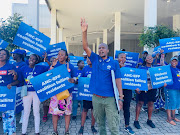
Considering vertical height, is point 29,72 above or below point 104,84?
above

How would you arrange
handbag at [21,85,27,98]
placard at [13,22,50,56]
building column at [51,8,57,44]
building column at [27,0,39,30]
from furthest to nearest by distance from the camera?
building column at [51,8,57,44] < building column at [27,0,39,30] < placard at [13,22,50,56] < handbag at [21,85,27,98]

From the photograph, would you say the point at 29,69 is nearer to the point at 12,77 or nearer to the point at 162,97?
the point at 12,77

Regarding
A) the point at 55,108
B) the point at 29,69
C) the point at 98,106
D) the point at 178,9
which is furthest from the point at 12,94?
the point at 178,9

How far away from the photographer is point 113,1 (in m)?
8.70

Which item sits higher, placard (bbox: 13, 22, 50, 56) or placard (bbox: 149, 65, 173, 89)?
placard (bbox: 13, 22, 50, 56)

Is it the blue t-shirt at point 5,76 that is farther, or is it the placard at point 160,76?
the placard at point 160,76

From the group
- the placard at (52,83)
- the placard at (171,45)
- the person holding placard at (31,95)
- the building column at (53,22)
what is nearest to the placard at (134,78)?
the placard at (52,83)

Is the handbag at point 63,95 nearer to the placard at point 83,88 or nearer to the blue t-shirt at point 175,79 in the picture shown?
the placard at point 83,88

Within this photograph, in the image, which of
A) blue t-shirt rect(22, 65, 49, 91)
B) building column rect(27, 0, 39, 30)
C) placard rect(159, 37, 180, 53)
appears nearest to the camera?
blue t-shirt rect(22, 65, 49, 91)

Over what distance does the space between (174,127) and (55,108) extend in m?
3.15

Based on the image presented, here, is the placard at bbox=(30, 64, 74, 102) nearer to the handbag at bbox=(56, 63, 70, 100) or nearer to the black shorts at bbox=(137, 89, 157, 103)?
the handbag at bbox=(56, 63, 70, 100)

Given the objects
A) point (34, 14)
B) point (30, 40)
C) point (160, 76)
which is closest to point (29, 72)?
point (30, 40)

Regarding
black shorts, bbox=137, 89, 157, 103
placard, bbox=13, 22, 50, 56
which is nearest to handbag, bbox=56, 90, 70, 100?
placard, bbox=13, 22, 50, 56

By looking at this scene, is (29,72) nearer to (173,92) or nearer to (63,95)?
(63,95)
